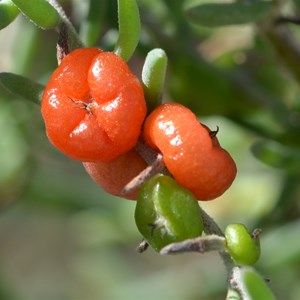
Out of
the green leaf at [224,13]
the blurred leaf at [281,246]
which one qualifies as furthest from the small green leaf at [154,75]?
the blurred leaf at [281,246]

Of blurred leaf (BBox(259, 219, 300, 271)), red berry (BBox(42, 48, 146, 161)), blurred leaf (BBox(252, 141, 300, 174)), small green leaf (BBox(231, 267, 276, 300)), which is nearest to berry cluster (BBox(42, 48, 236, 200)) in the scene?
red berry (BBox(42, 48, 146, 161))

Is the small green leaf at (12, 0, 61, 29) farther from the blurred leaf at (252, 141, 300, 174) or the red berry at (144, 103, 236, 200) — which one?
the blurred leaf at (252, 141, 300, 174)

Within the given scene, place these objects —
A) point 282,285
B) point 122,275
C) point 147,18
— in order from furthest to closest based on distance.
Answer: point 122,275 → point 282,285 → point 147,18

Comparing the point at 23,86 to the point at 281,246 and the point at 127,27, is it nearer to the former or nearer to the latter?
the point at 127,27

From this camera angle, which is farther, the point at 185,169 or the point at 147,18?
the point at 147,18

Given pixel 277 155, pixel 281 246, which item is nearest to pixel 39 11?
pixel 277 155

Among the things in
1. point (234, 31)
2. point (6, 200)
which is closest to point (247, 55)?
point (234, 31)

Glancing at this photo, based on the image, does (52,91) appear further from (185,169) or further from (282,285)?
(282,285)
